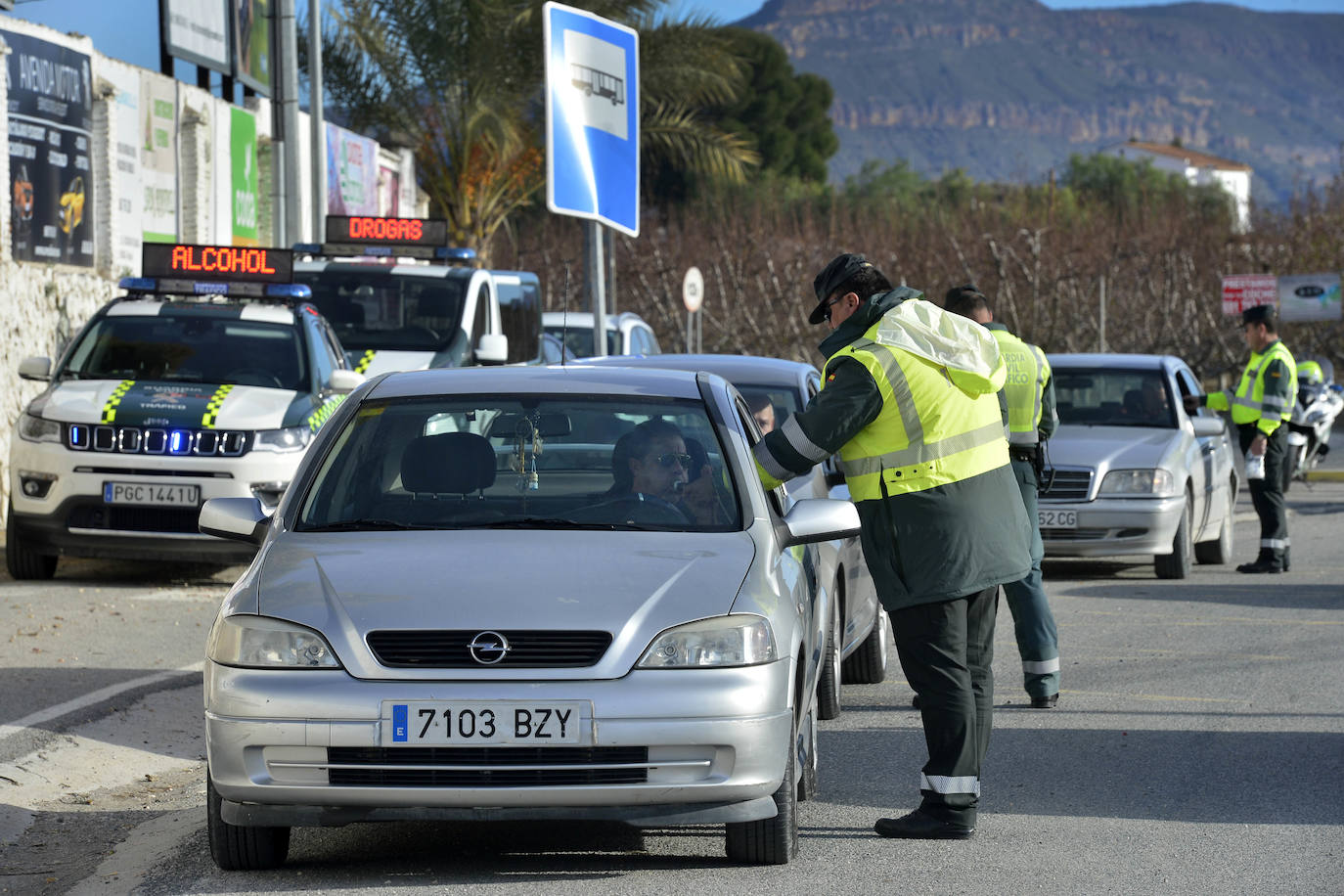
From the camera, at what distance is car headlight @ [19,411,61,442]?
11.9 metres

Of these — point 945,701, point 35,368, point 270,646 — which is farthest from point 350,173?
point 270,646

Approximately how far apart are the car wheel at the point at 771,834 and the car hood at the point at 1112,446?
8399mm

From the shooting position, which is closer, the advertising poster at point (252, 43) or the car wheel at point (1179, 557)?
the car wheel at point (1179, 557)

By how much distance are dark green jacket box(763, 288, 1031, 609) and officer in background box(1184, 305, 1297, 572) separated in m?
8.65

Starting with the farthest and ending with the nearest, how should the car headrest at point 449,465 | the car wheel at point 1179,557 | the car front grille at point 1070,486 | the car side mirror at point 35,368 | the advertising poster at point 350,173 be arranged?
the advertising poster at point 350,173
the car wheel at point 1179,557
the car front grille at point 1070,486
the car side mirror at point 35,368
the car headrest at point 449,465

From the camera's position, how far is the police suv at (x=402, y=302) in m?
15.6

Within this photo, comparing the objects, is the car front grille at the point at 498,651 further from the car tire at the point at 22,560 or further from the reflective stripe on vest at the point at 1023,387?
the car tire at the point at 22,560

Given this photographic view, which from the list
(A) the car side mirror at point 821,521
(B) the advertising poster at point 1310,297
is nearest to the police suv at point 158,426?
(A) the car side mirror at point 821,521

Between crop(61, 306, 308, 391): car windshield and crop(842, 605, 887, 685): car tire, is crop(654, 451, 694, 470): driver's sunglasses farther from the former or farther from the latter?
crop(61, 306, 308, 391): car windshield

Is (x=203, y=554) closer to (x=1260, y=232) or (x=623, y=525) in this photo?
(x=623, y=525)

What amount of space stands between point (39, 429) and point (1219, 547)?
8.69 metres

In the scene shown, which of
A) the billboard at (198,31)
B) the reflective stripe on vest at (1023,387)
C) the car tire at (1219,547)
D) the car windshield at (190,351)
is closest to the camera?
the reflective stripe on vest at (1023,387)

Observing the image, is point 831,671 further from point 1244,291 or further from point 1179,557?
point 1244,291

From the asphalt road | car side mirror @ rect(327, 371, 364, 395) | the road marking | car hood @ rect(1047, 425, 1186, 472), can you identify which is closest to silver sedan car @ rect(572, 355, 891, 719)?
the asphalt road
